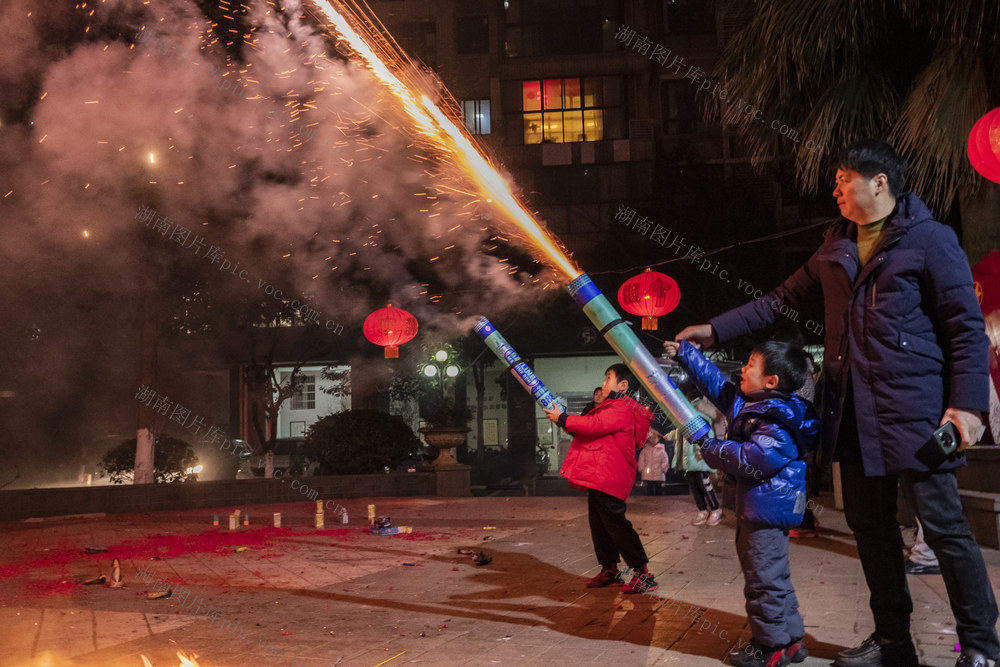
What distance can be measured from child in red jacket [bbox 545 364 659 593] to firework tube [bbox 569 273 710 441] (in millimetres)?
1655

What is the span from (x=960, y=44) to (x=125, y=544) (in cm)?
933

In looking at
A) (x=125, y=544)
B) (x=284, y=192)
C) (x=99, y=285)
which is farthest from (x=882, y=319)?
(x=99, y=285)

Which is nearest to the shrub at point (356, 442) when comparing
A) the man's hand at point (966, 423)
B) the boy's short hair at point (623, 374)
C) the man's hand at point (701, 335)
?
the boy's short hair at point (623, 374)

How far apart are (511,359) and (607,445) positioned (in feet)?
3.88

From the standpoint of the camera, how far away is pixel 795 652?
11.2 ft

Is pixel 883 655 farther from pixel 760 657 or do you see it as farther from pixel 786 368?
pixel 786 368

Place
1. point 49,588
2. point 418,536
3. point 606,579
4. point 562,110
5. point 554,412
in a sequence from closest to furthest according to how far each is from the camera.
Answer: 1. point 554,412
2. point 606,579
3. point 49,588
4. point 418,536
5. point 562,110

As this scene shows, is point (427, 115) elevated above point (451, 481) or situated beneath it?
elevated above

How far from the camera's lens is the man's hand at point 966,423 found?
9.35 ft

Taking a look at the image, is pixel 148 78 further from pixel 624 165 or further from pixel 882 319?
pixel 624 165

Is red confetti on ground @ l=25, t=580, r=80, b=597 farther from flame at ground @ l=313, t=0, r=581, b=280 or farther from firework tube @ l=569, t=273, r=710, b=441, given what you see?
firework tube @ l=569, t=273, r=710, b=441

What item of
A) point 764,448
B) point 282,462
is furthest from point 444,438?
Answer: point 764,448

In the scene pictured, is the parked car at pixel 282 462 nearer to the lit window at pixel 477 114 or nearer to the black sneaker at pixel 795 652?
the lit window at pixel 477 114

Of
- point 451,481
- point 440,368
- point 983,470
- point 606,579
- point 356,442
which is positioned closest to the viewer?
point 606,579
